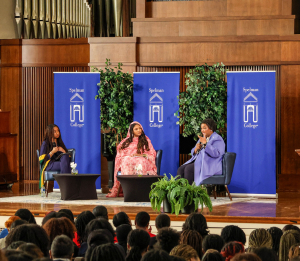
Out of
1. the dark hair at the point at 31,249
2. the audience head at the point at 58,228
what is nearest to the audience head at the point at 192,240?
the audience head at the point at 58,228

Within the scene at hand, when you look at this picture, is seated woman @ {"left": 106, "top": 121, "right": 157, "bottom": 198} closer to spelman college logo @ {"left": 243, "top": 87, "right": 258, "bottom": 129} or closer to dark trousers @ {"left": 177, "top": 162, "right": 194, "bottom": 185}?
dark trousers @ {"left": 177, "top": 162, "right": 194, "bottom": 185}

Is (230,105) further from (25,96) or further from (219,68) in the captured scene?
Result: (25,96)

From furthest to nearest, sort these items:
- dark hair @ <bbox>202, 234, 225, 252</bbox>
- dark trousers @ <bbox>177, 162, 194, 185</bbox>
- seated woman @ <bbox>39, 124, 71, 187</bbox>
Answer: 1. seated woman @ <bbox>39, 124, 71, 187</bbox>
2. dark trousers @ <bbox>177, 162, 194, 185</bbox>
3. dark hair @ <bbox>202, 234, 225, 252</bbox>

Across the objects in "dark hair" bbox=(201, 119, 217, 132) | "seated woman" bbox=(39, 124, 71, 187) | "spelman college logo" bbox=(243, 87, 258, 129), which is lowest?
"seated woman" bbox=(39, 124, 71, 187)

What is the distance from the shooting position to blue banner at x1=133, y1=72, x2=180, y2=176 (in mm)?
8383

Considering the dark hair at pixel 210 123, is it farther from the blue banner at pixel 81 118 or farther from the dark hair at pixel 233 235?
the dark hair at pixel 233 235

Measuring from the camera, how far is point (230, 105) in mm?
8219

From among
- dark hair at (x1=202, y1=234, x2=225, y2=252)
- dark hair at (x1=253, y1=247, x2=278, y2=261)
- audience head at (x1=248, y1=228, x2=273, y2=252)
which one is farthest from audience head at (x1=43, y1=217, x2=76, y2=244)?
dark hair at (x1=253, y1=247, x2=278, y2=261)

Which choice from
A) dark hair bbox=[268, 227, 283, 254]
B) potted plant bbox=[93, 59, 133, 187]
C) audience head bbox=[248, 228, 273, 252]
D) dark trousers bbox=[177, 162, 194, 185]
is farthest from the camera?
potted plant bbox=[93, 59, 133, 187]

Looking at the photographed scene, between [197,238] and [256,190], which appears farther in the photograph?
[256,190]

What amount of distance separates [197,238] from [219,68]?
5.99 m

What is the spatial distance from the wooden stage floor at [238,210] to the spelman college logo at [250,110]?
3.96 feet

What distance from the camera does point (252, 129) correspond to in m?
8.13

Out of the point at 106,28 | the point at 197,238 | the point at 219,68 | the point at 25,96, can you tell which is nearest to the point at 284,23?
the point at 219,68
